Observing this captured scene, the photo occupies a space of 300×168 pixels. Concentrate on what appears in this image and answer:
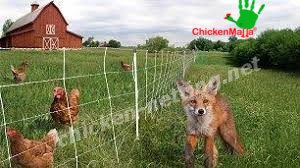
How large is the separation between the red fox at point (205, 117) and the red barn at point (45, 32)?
40.2 m

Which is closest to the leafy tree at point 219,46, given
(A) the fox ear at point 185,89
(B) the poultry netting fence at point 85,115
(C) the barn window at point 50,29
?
(C) the barn window at point 50,29

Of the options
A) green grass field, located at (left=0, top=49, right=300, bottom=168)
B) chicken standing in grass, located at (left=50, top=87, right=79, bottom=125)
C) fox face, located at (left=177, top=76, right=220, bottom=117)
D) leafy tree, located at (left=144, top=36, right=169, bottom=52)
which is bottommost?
green grass field, located at (left=0, top=49, right=300, bottom=168)

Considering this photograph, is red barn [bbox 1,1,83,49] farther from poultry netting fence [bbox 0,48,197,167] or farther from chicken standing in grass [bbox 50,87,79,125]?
chicken standing in grass [bbox 50,87,79,125]

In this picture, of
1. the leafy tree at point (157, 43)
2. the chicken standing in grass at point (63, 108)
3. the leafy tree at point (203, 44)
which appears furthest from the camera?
the leafy tree at point (157, 43)

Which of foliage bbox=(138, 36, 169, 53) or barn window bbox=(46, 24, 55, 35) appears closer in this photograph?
foliage bbox=(138, 36, 169, 53)

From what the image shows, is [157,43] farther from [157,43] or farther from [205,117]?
[205,117]

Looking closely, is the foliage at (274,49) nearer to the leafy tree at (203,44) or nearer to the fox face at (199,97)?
the leafy tree at (203,44)

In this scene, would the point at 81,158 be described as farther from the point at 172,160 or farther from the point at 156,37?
the point at 156,37

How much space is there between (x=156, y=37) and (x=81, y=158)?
1451 inches

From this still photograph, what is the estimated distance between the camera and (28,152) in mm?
5059

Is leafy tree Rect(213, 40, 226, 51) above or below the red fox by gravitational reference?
above

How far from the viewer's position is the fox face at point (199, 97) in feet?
18.9

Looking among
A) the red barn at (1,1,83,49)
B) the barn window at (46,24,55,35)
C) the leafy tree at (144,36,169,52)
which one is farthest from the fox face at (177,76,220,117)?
the barn window at (46,24,55,35)

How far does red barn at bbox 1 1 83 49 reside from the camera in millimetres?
45875
